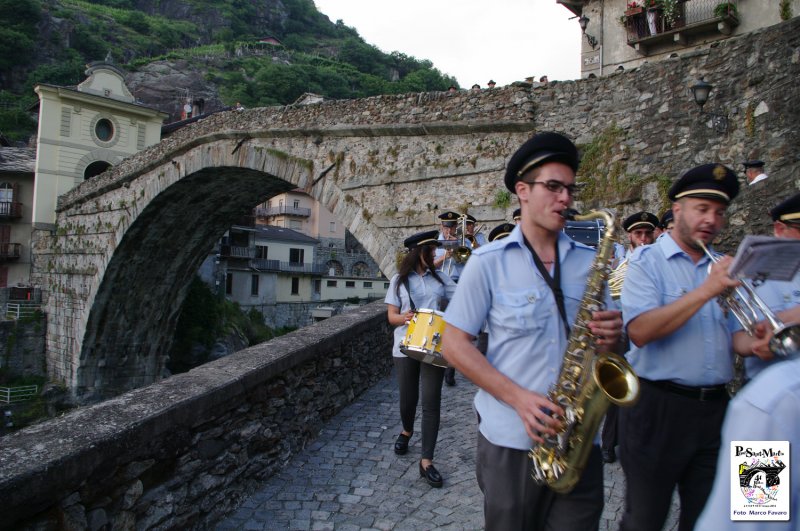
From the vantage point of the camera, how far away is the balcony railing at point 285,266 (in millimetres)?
37812

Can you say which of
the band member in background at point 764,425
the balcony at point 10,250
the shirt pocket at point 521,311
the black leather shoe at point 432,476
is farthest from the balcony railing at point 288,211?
the band member in background at point 764,425

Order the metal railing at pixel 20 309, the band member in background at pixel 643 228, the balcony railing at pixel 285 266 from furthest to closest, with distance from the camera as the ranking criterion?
the balcony railing at pixel 285 266
the metal railing at pixel 20 309
the band member in background at pixel 643 228

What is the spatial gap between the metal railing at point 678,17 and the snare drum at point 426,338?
11183 mm

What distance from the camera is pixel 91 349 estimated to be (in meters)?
19.8

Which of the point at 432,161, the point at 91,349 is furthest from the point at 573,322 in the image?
the point at 91,349

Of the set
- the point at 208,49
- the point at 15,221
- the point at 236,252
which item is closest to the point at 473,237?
the point at 15,221

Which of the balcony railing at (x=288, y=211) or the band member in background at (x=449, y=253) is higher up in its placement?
the balcony railing at (x=288, y=211)

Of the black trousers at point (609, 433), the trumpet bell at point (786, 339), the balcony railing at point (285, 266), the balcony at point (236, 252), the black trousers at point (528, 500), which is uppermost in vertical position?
the balcony at point (236, 252)

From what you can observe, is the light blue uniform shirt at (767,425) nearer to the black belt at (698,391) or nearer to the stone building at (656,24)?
the black belt at (698,391)

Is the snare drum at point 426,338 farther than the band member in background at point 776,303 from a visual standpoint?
Yes

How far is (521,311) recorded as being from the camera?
1.91 meters

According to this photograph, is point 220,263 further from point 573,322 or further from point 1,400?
point 573,322

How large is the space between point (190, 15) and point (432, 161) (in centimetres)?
8573

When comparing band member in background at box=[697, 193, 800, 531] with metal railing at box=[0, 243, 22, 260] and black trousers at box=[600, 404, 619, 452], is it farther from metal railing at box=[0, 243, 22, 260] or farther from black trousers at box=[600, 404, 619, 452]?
metal railing at box=[0, 243, 22, 260]
